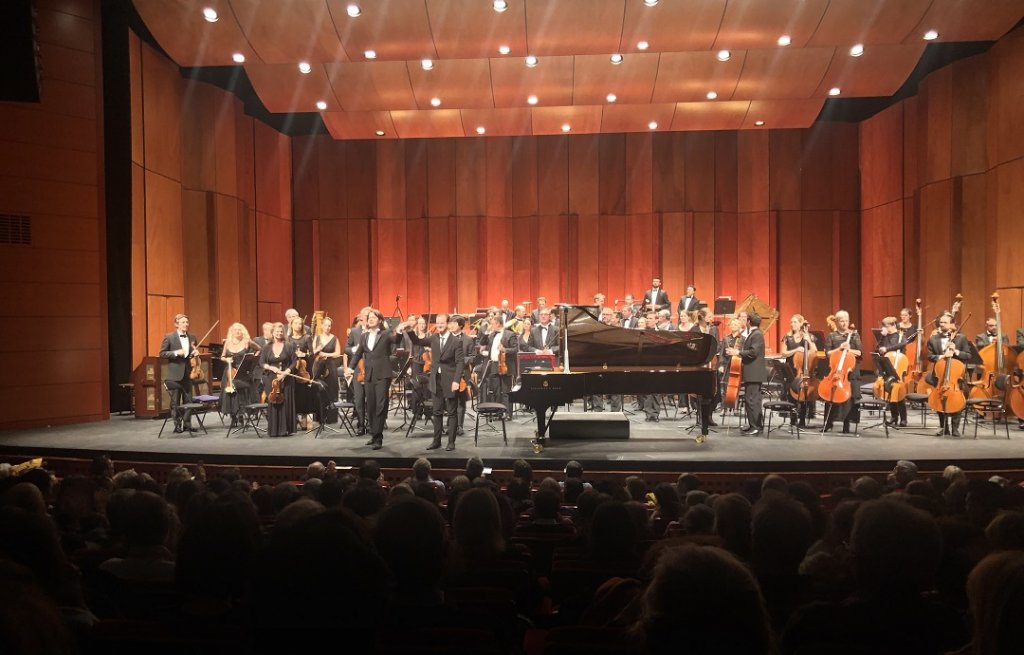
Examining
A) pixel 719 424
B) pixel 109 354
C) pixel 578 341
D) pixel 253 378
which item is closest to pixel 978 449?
pixel 719 424

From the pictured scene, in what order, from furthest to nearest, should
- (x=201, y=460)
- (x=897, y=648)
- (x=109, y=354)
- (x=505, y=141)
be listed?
(x=505, y=141) → (x=109, y=354) → (x=201, y=460) → (x=897, y=648)

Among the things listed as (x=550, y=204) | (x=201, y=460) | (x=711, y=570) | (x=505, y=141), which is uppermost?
(x=505, y=141)

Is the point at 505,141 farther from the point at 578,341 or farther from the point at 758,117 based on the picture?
the point at 578,341

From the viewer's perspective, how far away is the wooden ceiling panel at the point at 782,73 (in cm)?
1325

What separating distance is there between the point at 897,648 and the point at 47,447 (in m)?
9.26

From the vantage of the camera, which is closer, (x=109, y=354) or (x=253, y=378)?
(x=253, y=378)

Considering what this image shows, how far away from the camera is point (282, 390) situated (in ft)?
31.5

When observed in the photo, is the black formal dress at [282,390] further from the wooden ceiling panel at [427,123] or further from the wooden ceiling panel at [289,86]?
the wooden ceiling panel at [427,123]

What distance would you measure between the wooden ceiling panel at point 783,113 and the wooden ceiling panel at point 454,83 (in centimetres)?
555

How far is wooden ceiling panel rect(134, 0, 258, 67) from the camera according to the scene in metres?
11.2

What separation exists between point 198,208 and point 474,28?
6099 millimetres

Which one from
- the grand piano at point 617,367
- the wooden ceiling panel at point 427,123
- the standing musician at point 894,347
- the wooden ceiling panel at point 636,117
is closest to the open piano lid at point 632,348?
the grand piano at point 617,367

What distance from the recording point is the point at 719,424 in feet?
34.3

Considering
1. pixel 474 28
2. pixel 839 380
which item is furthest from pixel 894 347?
pixel 474 28
